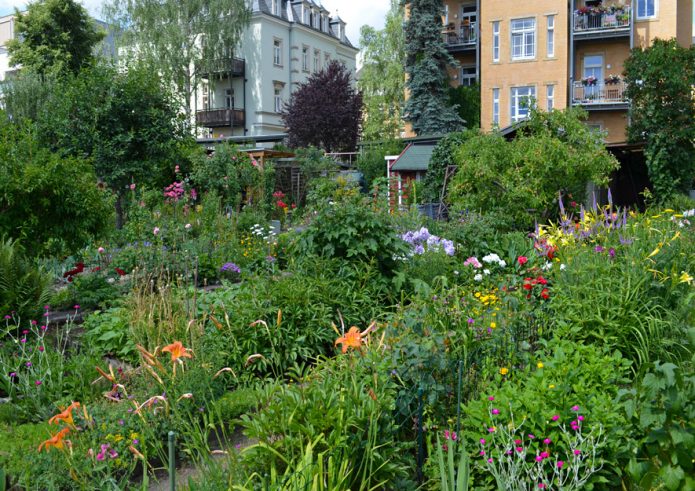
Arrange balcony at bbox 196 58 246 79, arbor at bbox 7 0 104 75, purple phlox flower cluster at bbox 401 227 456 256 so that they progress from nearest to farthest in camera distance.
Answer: purple phlox flower cluster at bbox 401 227 456 256 < arbor at bbox 7 0 104 75 < balcony at bbox 196 58 246 79

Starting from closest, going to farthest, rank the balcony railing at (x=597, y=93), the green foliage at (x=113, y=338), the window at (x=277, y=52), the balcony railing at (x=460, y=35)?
the green foliage at (x=113, y=338), the balcony railing at (x=597, y=93), the balcony railing at (x=460, y=35), the window at (x=277, y=52)

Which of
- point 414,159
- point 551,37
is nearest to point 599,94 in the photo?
point 551,37

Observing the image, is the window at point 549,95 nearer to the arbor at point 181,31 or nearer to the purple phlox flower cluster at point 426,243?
the arbor at point 181,31

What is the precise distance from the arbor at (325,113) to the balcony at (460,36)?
16.9 ft

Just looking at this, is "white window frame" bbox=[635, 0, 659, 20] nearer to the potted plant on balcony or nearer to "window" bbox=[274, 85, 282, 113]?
the potted plant on balcony

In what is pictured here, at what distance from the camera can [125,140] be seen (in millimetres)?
13477

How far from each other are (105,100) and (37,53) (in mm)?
20586

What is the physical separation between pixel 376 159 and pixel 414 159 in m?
5.22

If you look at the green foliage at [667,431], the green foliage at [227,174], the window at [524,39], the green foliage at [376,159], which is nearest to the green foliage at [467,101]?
the window at [524,39]

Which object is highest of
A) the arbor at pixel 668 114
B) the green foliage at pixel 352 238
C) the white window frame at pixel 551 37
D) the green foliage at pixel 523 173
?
the white window frame at pixel 551 37

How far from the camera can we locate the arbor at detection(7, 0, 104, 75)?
30.6 metres

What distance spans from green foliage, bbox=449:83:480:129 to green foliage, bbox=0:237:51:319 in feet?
88.8

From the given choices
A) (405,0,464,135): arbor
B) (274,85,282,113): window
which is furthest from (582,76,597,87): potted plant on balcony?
(274,85,282,113): window

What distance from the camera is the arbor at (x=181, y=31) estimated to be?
108ft
